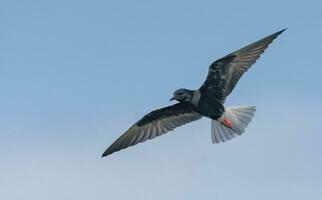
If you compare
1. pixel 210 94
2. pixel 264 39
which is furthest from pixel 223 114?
pixel 264 39

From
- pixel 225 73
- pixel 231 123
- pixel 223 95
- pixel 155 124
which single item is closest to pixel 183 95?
pixel 223 95

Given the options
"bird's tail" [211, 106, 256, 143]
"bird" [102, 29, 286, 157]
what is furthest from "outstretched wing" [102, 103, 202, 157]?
"bird's tail" [211, 106, 256, 143]

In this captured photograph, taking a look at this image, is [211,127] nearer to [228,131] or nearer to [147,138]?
[228,131]

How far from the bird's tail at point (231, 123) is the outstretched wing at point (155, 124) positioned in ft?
4.28

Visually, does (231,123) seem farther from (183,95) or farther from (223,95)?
(183,95)

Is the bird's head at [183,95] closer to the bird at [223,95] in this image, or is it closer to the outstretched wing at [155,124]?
the bird at [223,95]

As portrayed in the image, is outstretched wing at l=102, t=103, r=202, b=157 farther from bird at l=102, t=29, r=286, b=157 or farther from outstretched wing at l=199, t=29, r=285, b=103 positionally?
outstretched wing at l=199, t=29, r=285, b=103

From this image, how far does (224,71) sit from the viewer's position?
2356cm

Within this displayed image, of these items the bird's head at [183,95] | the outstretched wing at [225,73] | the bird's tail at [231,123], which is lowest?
the bird's tail at [231,123]

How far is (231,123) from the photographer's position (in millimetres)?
23438

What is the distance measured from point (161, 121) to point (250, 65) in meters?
3.71

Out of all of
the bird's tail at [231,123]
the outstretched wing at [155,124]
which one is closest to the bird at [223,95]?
the bird's tail at [231,123]

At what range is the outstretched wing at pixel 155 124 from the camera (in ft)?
83.2

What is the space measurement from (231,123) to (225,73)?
52.0 inches
